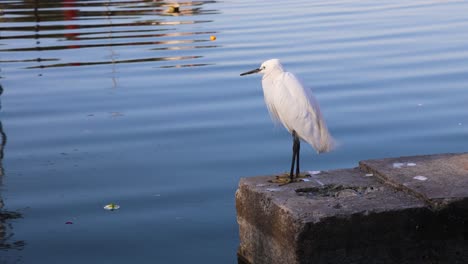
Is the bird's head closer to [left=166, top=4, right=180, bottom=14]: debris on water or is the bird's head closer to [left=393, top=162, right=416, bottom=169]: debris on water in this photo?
[left=393, top=162, right=416, bottom=169]: debris on water

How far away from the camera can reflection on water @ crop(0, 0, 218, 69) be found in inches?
581

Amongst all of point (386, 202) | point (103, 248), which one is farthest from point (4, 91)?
point (386, 202)

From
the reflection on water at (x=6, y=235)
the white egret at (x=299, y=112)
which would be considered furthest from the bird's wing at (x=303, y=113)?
the reflection on water at (x=6, y=235)

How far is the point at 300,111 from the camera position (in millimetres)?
6207

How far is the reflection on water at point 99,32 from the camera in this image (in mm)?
14766

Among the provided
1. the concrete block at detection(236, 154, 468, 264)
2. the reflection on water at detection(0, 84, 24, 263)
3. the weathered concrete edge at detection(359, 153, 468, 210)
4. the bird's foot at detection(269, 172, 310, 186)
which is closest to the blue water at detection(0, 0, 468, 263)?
the reflection on water at detection(0, 84, 24, 263)

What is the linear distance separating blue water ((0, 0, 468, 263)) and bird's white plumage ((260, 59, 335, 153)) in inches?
34.0

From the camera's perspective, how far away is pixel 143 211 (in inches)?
273

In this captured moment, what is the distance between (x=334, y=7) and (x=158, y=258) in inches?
613

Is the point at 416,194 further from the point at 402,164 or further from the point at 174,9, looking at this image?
the point at 174,9

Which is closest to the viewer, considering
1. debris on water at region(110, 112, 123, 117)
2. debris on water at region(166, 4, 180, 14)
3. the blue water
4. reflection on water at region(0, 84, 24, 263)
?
reflection on water at region(0, 84, 24, 263)

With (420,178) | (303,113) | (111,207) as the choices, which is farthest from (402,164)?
(111,207)

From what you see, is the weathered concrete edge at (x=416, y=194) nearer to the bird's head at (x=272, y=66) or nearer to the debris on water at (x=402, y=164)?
the debris on water at (x=402, y=164)

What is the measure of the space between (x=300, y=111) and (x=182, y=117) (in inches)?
158
